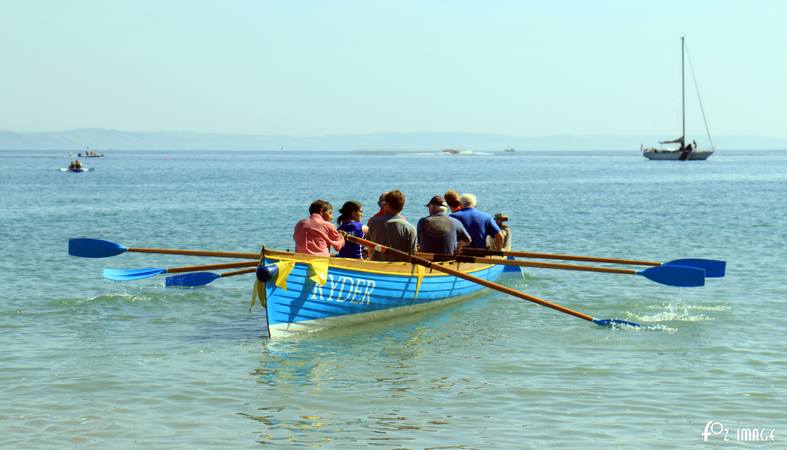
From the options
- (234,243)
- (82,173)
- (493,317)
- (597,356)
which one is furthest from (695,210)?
(82,173)

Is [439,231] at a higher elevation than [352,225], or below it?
below

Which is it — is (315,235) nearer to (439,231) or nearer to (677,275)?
(439,231)

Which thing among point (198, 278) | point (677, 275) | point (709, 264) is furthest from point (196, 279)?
point (709, 264)

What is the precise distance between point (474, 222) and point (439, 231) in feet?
5.13

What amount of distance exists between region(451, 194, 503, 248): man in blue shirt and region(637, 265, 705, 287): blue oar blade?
3256mm

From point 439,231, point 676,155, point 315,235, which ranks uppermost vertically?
point 315,235

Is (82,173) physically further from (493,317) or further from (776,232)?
(493,317)

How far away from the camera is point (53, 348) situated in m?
13.9

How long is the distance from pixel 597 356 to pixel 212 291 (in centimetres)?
872

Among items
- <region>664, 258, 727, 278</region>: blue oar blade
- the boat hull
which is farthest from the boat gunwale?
the boat hull

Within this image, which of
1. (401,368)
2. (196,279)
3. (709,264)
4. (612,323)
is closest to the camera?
(401,368)

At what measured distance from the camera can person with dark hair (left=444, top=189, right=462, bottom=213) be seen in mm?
18184

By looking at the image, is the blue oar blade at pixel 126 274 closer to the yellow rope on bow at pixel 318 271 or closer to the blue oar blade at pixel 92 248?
the blue oar blade at pixel 92 248

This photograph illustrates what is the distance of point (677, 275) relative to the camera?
1569cm
